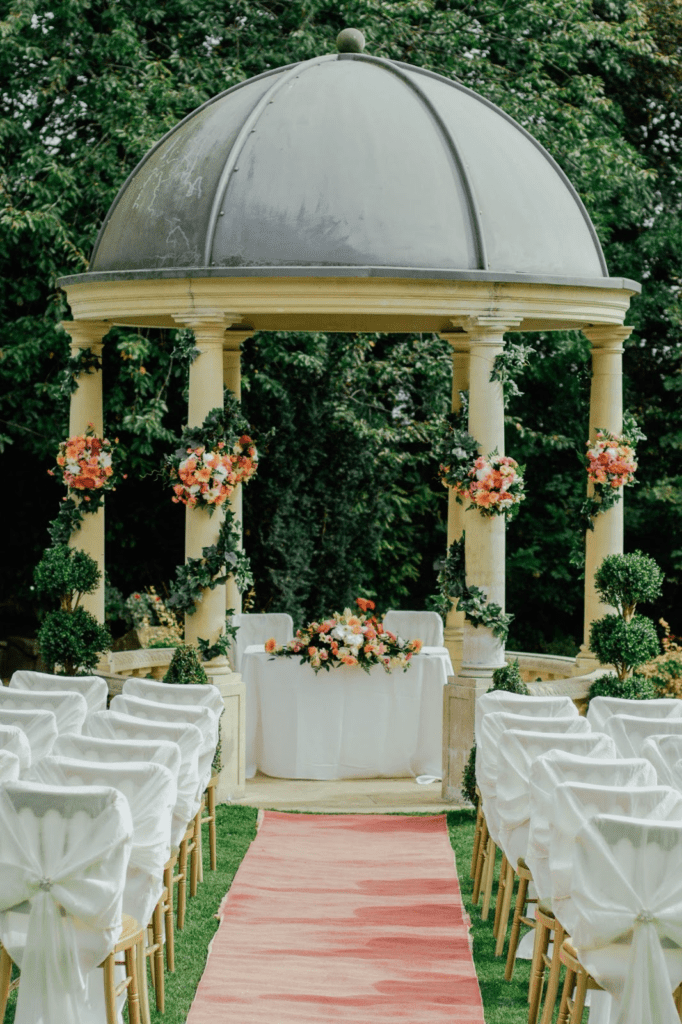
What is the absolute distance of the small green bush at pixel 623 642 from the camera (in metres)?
12.9

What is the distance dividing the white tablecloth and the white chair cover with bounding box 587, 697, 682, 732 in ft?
10.9

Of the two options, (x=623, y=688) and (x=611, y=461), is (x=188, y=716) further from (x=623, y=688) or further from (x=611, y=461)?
(x=611, y=461)

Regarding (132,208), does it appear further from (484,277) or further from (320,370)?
(320,370)

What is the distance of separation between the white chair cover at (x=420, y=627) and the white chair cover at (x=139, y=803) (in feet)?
29.5

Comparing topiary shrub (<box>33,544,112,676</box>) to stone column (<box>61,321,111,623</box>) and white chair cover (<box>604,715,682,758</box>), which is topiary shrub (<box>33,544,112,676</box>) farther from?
white chair cover (<box>604,715,682,758</box>)

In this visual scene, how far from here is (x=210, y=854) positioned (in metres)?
10.3

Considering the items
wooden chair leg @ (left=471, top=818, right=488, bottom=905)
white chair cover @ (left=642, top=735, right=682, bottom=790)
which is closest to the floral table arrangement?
wooden chair leg @ (left=471, top=818, right=488, bottom=905)

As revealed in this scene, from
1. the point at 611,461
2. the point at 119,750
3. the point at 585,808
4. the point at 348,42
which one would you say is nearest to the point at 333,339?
the point at 348,42

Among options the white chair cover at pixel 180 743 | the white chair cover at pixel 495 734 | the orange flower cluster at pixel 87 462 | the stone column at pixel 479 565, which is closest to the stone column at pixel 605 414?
the stone column at pixel 479 565

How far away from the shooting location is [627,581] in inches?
Answer: 512

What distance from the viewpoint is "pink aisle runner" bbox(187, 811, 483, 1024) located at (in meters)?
7.41

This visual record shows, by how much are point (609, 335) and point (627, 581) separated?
2447 mm

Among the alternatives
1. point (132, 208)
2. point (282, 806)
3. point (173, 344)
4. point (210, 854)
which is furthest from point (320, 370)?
point (210, 854)

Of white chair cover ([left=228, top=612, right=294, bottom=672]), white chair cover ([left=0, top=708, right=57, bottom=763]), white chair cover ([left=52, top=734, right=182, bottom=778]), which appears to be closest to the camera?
white chair cover ([left=52, top=734, right=182, bottom=778])
